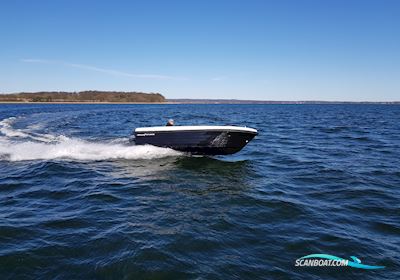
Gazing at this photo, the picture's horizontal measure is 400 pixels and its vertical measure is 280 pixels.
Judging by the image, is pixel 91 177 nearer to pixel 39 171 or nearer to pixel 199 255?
pixel 39 171

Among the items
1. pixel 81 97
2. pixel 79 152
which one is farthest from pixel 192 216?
pixel 81 97

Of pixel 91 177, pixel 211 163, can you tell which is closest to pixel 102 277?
pixel 91 177

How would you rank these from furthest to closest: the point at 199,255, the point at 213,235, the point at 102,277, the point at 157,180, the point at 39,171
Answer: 1. the point at 39,171
2. the point at 157,180
3. the point at 213,235
4. the point at 199,255
5. the point at 102,277

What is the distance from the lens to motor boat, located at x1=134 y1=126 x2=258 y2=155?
14.0 m

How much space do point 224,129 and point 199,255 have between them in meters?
8.74

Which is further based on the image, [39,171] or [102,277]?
[39,171]

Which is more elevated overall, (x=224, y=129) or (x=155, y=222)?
(x=224, y=129)

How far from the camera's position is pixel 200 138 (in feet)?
46.8

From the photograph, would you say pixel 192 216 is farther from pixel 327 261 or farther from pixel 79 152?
pixel 79 152

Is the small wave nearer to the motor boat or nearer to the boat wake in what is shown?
the boat wake

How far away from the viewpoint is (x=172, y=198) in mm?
9109

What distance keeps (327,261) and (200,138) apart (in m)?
9.25

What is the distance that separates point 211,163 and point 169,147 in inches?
89.7

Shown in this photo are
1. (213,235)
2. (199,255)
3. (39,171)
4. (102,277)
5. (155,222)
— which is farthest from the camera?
(39,171)
